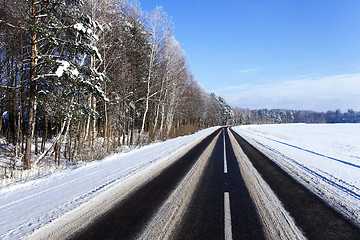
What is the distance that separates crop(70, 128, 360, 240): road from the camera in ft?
9.66

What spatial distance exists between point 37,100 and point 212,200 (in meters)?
7.83

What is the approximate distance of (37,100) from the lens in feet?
23.7

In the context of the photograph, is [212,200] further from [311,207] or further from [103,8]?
[103,8]

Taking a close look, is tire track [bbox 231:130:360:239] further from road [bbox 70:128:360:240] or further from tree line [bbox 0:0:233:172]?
tree line [bbox 0:0:233:172]

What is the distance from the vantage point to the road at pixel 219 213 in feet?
9.66

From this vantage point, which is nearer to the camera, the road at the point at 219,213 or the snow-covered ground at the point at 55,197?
the road at the point at 219,213

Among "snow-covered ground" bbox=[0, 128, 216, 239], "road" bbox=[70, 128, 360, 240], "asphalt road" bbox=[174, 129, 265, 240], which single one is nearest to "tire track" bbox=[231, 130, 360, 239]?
"road" bbox=[70, 128, 360, 240]

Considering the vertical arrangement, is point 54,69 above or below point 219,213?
above

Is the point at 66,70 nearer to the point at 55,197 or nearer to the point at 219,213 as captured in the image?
the point at 55,197

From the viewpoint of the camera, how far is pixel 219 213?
3.61 m

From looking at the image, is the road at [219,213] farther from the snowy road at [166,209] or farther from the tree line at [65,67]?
the tree line at [65,67]

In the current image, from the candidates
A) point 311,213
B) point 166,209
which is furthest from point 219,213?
point 311,213

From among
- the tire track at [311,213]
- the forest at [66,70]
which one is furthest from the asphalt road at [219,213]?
the forest at [66,70]

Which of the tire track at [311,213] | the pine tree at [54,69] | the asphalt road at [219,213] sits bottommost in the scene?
the tire track at [311,213]
